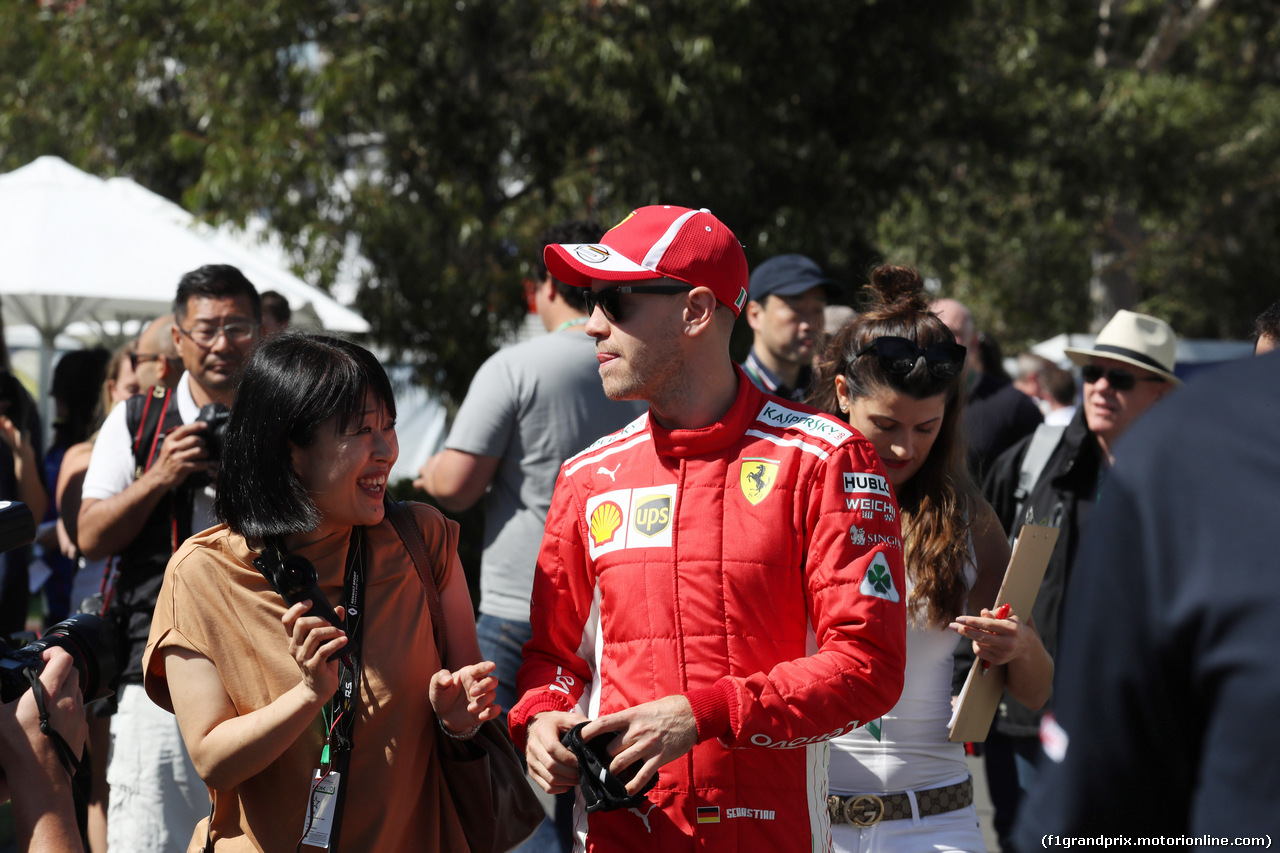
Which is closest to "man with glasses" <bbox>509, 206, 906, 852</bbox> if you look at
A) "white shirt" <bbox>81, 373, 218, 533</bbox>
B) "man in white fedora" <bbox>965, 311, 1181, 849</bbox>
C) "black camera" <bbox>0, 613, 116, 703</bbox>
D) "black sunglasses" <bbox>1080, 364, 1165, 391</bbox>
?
"black camera" <bbox>0, 613, 116, 703</bbox>

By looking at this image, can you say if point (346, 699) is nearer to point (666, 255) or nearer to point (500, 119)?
point (666, 255)

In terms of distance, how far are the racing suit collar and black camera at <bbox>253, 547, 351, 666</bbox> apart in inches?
27.9

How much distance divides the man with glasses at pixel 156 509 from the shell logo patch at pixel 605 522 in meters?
1.46

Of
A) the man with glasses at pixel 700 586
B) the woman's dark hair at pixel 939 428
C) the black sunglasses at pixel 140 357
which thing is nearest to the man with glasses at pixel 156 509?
the black sunglasses at pixel 140 357

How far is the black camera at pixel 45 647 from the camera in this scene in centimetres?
197

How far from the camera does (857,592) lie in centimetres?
211

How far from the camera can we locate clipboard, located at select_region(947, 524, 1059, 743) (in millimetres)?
2594

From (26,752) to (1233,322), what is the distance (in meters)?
26.5

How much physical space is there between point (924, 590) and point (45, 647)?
72.4 inches

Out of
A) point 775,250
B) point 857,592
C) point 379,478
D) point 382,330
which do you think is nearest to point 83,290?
point 382,330

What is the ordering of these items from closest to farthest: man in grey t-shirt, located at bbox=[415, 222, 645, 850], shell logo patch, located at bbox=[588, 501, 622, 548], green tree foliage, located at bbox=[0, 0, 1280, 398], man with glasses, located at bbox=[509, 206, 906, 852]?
man with glasses, located at bbox=[509, 206, 906, 852]
shell logo patch, located at bbox=[588, 501, 622, 548]
man in grey t-shirt, located at bbox=[415, 222, 645, 850]
green tree foliage, located at bbox=[0, 0, 1280, 398]

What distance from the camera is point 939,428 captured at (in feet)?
9.54

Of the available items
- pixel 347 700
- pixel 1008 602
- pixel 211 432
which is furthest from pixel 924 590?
pixel 211 432

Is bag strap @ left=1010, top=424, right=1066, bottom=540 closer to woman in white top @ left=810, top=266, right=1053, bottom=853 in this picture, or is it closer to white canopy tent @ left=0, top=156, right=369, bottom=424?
woman in white top @ left=810, top=266, right=1053, bottom=853
